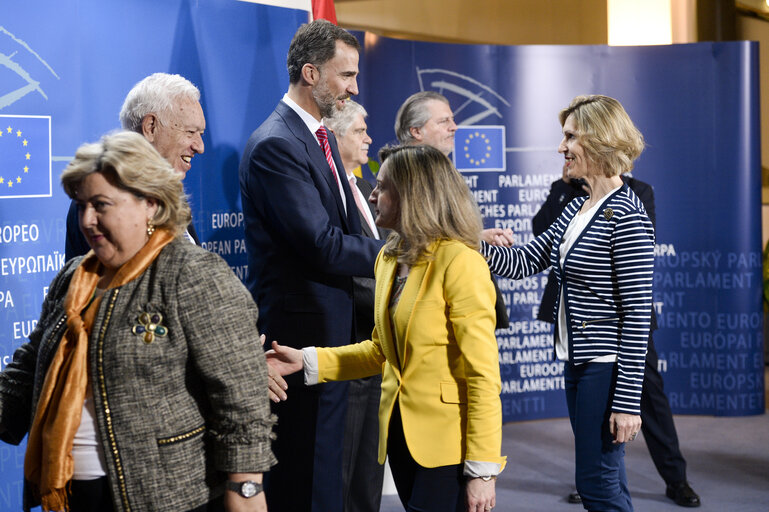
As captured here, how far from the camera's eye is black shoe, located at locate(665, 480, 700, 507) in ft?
13.5

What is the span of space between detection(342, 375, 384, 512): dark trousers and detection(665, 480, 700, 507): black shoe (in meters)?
1.47

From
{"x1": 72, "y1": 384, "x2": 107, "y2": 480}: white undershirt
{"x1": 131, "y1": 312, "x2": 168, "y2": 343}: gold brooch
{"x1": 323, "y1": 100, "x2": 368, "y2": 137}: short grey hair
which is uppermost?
{"x1": 323, "y1": 100, "x2": 368, "y2": 137}: short grey hair

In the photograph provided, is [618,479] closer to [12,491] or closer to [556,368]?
[12,491]

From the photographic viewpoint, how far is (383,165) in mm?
2377

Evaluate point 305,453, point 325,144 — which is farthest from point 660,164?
point 305,453

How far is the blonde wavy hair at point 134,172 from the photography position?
179 cm

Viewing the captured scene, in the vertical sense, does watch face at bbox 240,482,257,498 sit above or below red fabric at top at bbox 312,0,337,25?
below

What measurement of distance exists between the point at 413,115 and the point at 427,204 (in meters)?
2.15

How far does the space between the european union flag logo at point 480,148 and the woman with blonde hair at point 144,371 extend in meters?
3.92

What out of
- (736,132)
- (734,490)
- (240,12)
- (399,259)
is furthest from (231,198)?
(736,132)

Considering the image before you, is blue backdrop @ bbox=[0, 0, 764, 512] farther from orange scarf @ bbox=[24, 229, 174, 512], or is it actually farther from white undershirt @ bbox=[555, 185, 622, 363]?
orange scarf @ bbox=[24, 229, 174, 512]

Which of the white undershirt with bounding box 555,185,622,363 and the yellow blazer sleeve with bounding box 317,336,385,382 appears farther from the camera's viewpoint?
the white undershirt with bounding box 555,185,622,363

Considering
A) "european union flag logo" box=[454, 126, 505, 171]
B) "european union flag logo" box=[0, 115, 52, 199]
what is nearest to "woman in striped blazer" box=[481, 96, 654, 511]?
"european union flag logo" box=[0, 115, 52, 199]

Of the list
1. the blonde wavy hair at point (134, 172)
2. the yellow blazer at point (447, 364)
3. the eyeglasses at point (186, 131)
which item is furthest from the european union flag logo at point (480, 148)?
the blonde wavy hair at point (134, 172)
